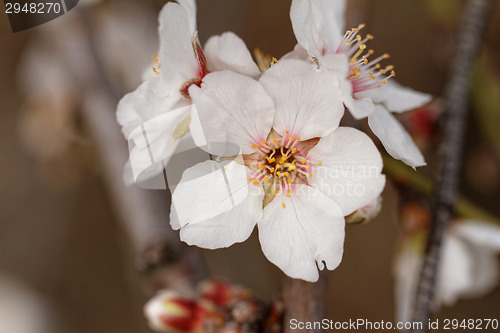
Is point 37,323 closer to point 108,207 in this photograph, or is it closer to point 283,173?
point 108,207

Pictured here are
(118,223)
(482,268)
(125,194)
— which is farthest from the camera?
(118,223)

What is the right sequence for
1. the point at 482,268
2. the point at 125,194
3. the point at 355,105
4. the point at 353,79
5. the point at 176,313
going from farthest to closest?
the point at 125,194
the point at 482,268
the point at 176,313
the point at 353,79
the point at 355,105

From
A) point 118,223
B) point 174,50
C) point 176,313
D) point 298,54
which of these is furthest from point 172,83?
point 118,223

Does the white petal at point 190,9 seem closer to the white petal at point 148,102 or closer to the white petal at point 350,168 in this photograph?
the white petal at point 148,102

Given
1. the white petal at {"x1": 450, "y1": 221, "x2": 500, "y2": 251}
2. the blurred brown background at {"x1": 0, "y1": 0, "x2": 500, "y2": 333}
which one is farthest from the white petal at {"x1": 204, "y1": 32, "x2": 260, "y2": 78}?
the blurred brown background at {"x1": 0, "y1": 0, "x2": 500, "y2": 333}

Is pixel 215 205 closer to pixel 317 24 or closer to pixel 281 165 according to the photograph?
pixel 281 165

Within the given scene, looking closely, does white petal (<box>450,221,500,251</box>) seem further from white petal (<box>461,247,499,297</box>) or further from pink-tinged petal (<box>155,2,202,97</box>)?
pink-tinged petal (<box>155,2,202,97</box>)
